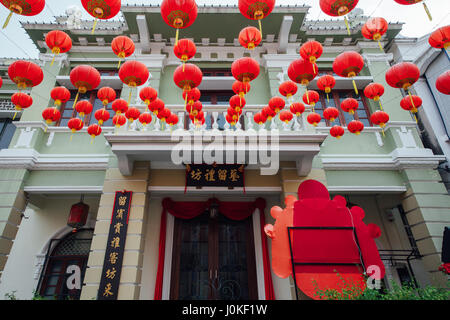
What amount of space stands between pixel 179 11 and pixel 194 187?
365 cm

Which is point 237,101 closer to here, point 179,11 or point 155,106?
point 155,106

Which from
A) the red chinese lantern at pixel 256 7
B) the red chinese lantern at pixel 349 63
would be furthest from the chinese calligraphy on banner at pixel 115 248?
the red chinese lantern at pixel 349 63

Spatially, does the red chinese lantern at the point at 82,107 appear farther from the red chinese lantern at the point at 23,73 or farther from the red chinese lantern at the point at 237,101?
the red chinese lantern at the point at 237,101

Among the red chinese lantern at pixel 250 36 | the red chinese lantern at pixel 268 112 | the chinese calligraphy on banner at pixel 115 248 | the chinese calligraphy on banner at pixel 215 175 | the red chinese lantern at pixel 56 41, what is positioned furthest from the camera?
the chinese calligraphy on banner at pixel 215 175

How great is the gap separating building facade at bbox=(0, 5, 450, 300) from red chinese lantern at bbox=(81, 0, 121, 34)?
242 cm

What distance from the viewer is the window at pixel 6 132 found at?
24.7ft

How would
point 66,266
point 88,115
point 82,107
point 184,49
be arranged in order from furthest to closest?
point 88,115, point 66,266, point 82,107, point 184,49

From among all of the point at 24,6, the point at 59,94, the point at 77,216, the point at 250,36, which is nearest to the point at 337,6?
the point at 250,36

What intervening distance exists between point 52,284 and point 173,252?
351 centimetres

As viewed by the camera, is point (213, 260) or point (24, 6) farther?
point (213, 260)

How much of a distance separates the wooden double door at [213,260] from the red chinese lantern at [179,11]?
479 cm

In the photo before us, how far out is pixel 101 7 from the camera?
3014 millimetres
